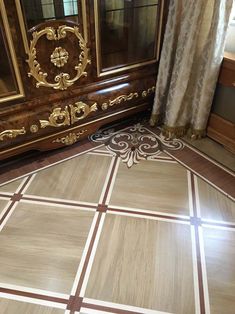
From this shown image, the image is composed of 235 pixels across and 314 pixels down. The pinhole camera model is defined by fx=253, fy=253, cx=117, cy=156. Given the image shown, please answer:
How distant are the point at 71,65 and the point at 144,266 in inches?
40.4

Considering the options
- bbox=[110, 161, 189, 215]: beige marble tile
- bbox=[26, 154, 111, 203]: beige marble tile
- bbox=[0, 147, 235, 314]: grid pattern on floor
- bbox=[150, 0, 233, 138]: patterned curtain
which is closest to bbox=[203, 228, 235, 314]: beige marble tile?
bbox=[0, 147, 235, 314]: grid pattern on floor

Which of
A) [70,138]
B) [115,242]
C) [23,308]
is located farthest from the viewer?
[70,138]

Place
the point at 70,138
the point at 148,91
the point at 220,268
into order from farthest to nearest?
the point at 148,91 → the point at 70,138 → the point at 220,268

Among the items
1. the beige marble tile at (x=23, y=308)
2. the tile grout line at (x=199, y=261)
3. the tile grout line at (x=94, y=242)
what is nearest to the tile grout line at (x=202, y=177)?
the tile grout line at (x=199, y=261)

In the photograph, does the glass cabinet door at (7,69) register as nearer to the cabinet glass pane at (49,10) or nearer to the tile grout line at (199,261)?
the cabinet glass pane at (49,10)

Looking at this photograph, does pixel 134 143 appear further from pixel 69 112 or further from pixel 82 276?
pixel 82 276

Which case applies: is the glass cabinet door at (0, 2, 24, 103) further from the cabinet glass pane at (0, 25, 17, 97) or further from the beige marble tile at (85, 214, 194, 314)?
the beige marble tile at (85, 214, 194, 314)

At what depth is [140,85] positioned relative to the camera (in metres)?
1.65

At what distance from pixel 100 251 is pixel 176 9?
1342mm

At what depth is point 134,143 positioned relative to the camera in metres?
1.73

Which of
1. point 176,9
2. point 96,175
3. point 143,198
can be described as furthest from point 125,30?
point 143,198

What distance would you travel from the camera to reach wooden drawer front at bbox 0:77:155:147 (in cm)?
129

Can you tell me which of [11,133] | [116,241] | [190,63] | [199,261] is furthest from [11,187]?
[190,63]

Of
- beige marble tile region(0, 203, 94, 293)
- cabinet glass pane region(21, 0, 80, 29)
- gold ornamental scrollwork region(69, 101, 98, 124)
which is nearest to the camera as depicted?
beige marble tile region(0, 203, 94, 293)
